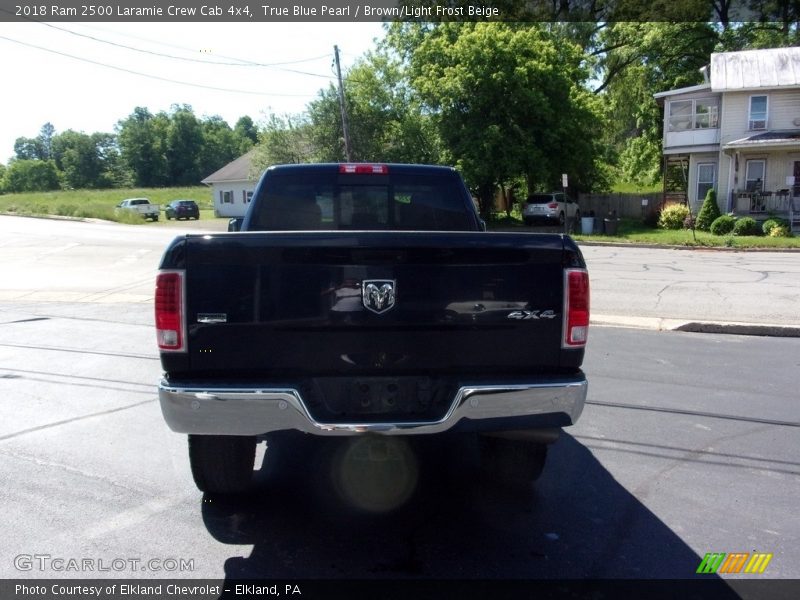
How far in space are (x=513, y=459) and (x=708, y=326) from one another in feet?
22.9

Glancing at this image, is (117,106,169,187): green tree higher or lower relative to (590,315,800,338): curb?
higher

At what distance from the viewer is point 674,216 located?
32.1m

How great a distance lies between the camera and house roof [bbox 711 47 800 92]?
3125 centimetres

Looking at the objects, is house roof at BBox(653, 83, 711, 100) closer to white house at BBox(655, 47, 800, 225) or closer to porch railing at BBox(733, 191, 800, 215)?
white house at BBox(655, 47, 800, 225)

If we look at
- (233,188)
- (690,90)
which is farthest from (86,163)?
(690,90)

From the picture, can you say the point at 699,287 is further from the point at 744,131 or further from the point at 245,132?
the point at 245,132

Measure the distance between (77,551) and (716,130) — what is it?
35423 mm

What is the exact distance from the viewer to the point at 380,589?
3.28 m

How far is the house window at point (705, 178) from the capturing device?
34.0m

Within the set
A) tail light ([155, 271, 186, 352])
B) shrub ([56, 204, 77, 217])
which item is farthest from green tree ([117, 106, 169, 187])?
tail light ([155, 271, 186, 352])

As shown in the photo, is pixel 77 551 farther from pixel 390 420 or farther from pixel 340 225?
pixel 340 225

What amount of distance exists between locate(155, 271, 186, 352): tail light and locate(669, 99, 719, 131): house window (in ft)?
115

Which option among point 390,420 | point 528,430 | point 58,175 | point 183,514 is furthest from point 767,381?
point 58,175

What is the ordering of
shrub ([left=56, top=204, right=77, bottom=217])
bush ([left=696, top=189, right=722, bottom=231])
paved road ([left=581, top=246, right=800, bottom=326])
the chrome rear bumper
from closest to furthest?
the chrome rear bumper, paved road ([left=581, top=246, right=800, bottom=326]), bush ([left=696, top=189, right=722, bottom=231]), shrub ([left=56, top=204, right=77, bottom=217])
